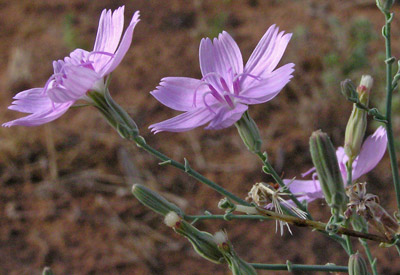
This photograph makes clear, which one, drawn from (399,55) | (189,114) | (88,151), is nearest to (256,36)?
(399,55)

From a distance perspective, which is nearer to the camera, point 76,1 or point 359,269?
point 359,269

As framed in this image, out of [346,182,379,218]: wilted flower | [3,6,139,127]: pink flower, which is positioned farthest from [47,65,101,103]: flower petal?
[346,182,379,218]: wilted flower

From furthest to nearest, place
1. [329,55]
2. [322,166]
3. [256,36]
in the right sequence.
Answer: [256,36]
[329,55]
[322,166]

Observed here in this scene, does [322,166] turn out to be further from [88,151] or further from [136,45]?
[136,45]

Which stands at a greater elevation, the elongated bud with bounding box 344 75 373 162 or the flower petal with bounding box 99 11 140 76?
the flower petal with bounding box 99 11 140 76

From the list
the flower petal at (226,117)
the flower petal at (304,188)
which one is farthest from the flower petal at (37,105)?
the flower petal at (304,188)

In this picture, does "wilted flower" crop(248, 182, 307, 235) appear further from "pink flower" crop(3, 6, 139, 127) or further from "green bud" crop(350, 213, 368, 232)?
"pink flower" crop(3, 6, 139, 127)

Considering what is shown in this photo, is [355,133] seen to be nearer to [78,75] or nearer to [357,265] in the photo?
[357,265]
